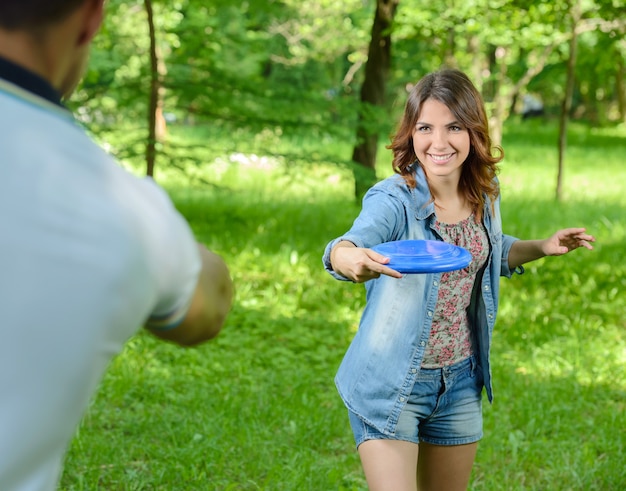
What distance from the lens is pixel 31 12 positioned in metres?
1.09

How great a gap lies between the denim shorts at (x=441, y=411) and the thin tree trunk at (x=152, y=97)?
5.89m

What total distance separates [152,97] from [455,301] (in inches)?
250

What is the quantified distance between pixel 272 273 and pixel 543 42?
30.2 ft

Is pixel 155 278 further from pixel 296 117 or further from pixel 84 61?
pixel 296 117

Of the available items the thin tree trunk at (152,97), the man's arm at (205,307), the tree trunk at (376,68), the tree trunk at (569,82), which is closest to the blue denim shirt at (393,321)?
the man's arm at (205,307)

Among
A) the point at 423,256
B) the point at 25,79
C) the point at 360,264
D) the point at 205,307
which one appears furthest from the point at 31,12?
the point at 423,256

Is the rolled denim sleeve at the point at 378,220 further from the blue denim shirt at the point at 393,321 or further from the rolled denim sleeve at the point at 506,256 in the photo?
the rolled denim sleeve at the point at 506,256

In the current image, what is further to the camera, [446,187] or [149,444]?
[149,444]

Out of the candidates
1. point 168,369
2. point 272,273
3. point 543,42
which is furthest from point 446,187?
point 543,42

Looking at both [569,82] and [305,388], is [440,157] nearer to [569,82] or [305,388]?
[305,388]

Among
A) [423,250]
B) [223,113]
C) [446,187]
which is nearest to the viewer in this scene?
[423,250]

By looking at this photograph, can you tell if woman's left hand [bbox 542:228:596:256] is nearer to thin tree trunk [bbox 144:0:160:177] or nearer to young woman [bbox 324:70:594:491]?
young woman [bbox 324:70:594:491]

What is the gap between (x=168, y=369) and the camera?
566 cm

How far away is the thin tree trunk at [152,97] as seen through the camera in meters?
8.46
